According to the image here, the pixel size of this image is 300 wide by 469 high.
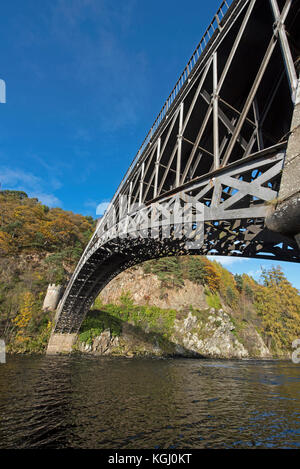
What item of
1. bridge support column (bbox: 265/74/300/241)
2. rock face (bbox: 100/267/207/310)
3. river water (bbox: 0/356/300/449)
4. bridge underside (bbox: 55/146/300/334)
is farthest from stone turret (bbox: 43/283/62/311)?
bridge support column (bbox: 265/74/300/241)

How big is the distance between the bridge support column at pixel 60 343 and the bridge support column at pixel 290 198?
27.6m

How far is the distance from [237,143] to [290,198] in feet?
21.6

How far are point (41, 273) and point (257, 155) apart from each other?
120 ft

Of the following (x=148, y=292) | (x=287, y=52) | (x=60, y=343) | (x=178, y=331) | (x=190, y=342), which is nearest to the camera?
(x=287, y=52)

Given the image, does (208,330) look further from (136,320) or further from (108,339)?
(108,339)

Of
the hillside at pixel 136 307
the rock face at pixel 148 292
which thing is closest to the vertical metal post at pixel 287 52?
the hillside at pixel 136 307

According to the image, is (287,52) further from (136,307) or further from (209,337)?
(209,337)

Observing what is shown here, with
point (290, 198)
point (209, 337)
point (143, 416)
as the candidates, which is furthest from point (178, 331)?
point (290, 198)

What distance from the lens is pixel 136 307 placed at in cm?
3381

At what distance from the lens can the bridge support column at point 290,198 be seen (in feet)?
11.5

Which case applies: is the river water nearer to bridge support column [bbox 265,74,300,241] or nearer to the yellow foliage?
bridge support column [bbox 265,74,300,241]

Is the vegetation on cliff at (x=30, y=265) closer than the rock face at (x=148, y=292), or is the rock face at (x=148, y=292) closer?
the vegetation on cliff at (x=30, y=265)

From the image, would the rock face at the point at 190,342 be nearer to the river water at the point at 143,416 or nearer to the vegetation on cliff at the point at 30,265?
the vegetation on cliff at the point at 30,265

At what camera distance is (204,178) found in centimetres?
646
